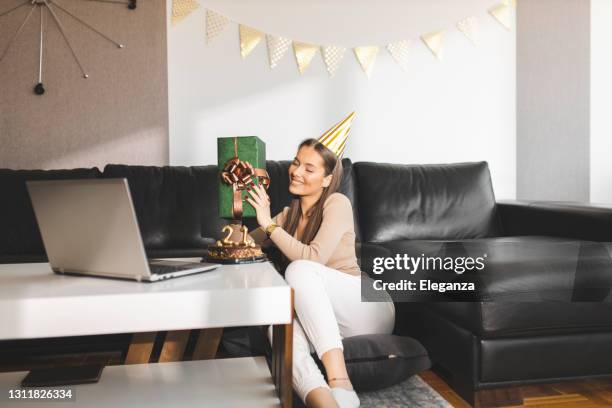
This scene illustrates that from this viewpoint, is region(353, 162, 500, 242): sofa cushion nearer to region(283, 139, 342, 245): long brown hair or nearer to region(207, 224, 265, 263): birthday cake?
region(283, 139, 342, 245): long brown hair

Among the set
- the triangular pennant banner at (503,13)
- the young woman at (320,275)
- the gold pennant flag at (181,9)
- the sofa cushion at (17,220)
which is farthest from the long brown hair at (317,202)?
the triangular pennant banner at (503,13)

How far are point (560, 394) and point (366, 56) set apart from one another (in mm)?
1971

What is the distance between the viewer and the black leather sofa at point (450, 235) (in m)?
1.57

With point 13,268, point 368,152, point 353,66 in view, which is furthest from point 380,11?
point 13,268

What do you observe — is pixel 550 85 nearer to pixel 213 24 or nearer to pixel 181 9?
pixel 213 24

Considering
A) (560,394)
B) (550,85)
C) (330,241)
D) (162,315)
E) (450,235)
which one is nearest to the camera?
(162,315)

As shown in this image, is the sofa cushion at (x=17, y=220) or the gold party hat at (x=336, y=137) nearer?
the gold party hat at (x=336, y=137)

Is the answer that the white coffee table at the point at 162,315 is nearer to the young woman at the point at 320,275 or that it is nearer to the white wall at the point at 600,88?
the young woman at the point at 320,275

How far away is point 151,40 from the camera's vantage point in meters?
2.80

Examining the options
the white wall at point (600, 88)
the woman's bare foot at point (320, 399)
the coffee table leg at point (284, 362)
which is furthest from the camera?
the white wall at point (600, 88)

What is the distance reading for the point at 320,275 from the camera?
1.50 m

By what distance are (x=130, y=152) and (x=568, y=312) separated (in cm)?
213

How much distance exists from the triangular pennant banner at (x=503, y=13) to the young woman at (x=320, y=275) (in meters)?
1.88

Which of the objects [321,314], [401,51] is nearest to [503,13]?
[401,51]
